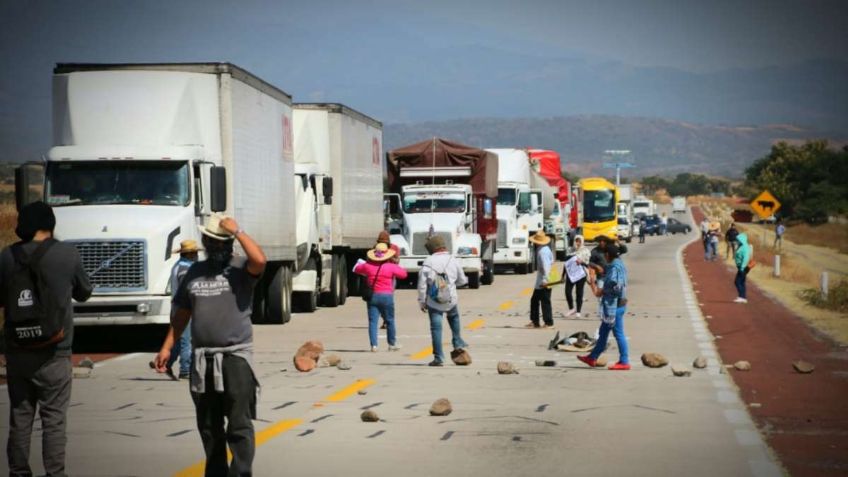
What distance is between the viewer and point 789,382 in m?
16.9

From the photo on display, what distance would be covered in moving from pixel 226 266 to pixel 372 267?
1148cm

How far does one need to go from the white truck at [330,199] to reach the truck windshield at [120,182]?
700 centimetres

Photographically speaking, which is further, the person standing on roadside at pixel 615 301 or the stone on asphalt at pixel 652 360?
the stone on asphalt at pixel 652 360

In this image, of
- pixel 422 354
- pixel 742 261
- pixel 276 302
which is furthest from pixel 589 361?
pixel 742 261

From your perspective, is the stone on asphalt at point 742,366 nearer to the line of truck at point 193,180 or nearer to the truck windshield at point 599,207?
the line of truck at point 193,180

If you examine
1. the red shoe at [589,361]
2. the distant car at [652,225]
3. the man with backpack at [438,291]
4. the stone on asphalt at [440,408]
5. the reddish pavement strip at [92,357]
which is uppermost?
the man with backpack at [438,291]

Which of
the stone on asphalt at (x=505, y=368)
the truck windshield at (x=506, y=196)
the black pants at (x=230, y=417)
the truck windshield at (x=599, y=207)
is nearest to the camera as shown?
the black pants at (x=230, y=417)

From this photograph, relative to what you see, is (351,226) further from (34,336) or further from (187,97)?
(34,336)

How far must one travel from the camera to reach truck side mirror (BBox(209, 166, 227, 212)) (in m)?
21.9

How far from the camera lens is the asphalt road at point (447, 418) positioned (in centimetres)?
1082

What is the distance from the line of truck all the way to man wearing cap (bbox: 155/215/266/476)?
12095mm

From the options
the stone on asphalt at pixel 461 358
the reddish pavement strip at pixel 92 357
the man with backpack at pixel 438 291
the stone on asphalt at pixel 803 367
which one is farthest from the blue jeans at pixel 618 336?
the reddish pavement strip at pixel 92 357

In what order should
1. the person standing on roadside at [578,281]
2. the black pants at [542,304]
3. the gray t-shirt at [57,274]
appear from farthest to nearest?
1. the person standing on roadside at [578,281]
2. the black pants at [542,304]
3. the gray t-shirt at [57,274]

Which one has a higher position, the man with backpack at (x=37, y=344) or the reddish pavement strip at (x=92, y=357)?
the man with backpack at (x=37, y=344)
